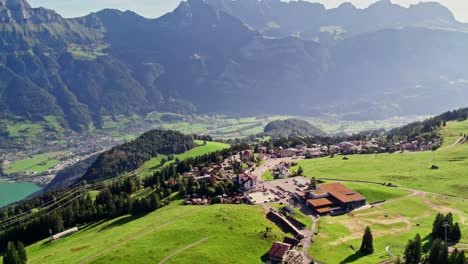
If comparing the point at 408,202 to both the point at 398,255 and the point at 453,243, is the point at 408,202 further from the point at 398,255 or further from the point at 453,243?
the point at 398,255

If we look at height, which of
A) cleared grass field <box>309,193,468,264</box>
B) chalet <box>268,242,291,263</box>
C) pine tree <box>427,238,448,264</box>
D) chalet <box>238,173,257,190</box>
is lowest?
cleared grass field <box>309,193,468,264</box>

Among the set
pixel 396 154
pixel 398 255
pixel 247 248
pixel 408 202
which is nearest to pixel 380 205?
pixel 408 202

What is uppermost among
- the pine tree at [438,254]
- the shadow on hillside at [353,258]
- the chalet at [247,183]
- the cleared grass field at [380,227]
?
the chalet at [247,183]

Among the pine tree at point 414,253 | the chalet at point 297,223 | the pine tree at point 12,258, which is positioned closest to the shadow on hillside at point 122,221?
the pine tree at point 12,258

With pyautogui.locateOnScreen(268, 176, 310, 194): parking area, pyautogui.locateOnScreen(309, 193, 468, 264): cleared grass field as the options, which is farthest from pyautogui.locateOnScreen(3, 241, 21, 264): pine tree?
pyautogui.locateOnScreen(268, 176, 310, 194): parking area

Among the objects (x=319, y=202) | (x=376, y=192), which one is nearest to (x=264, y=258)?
(x=319, y=202)

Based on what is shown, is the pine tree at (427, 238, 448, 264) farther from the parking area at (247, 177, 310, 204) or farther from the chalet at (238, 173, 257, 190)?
the chalet at (238, 173, 257, 190)

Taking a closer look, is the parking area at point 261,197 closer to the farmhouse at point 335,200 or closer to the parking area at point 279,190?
the parking area at point 279,190
